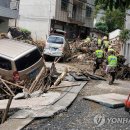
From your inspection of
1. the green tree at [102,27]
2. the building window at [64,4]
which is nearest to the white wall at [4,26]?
the building window at [64,4]

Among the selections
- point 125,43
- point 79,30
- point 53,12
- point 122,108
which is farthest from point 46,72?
point 79,30

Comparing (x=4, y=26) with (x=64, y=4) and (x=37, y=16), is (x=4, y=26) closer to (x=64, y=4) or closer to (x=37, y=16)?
(x=37, y=16)

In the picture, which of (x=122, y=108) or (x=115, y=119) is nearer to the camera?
(x=115, y=119)

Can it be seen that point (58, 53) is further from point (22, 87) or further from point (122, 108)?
point (122, 108)

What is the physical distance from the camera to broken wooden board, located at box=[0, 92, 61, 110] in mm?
11703

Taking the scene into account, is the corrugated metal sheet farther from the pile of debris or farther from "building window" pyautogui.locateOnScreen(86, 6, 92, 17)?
"building window" pyautogui.locateOnScreen(86, 6, 92, 17)

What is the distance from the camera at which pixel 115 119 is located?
10.7 meters

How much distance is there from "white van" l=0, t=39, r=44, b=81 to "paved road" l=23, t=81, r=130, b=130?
279cm

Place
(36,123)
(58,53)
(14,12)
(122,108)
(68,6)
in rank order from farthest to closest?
1. (68,6)
2. (14,12)
3. (58,53)
4. (122,108)
5. (36,123)

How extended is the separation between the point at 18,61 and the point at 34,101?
107 inches

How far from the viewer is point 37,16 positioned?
146 feet

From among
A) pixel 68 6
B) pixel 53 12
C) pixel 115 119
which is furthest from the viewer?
pixel 68 6

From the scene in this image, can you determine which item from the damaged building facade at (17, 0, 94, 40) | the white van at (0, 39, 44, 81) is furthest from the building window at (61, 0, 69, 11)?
the white van at (0, 39, 44, 81)

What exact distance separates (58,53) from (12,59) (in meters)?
13.7
